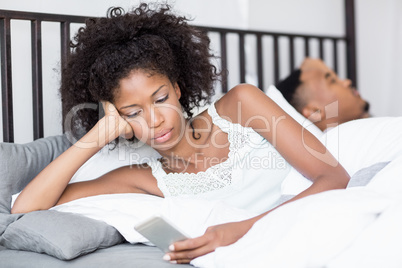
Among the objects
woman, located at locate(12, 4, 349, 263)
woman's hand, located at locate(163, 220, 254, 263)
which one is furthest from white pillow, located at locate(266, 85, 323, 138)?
woman's hand, located at locate(163, 220, 254, 263)

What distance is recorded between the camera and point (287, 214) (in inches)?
38.5

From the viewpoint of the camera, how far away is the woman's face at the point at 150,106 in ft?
4.64

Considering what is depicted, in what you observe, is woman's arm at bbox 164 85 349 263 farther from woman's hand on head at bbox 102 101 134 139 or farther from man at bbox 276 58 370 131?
man at bbox 276 58 370 131

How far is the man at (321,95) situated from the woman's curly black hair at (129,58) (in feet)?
2.58

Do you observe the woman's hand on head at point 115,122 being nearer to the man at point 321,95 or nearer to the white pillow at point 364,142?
the white pillow at point 364,142

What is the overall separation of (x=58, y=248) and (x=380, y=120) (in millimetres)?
921

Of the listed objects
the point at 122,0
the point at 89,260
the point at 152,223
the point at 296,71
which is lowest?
the point at 89,260

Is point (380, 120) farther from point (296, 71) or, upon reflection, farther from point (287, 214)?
point (296, 71)

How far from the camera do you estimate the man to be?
2436 millimetres

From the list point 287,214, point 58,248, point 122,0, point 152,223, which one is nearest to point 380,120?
point 287,214

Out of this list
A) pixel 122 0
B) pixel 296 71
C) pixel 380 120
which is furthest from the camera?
pixel 296 71

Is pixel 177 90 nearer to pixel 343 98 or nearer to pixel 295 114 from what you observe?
pixel 295 114

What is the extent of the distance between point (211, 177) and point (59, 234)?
1.54ft

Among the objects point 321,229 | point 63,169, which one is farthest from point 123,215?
point 321,229
